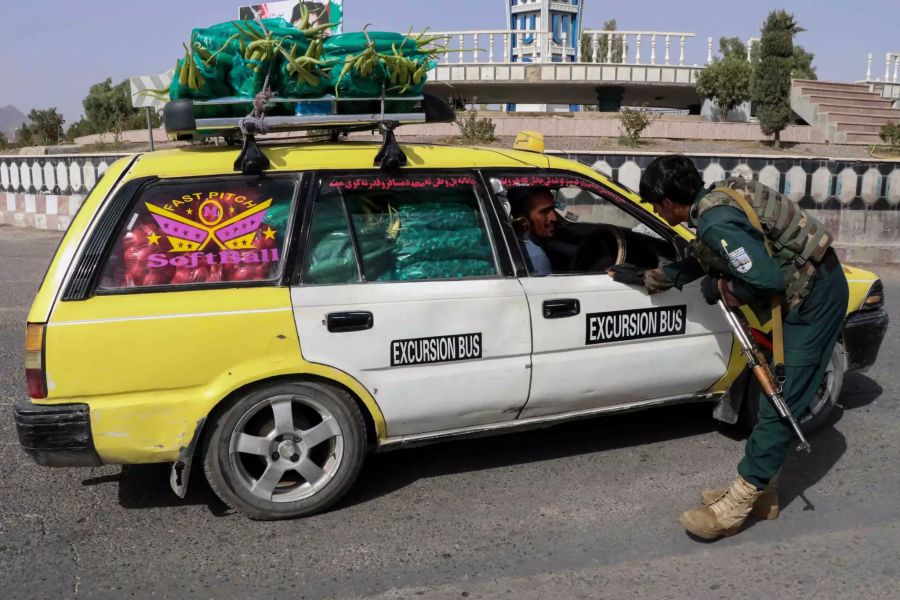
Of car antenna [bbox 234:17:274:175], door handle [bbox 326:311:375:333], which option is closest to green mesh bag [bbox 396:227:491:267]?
door handle [bbox 326:311:375:333]

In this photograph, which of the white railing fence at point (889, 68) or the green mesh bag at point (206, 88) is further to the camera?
the white railing fence at point (889, 68)

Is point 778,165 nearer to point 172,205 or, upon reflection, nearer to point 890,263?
point 890,263

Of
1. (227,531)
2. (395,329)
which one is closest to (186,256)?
(395,329)

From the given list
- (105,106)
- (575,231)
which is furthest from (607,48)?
(575,231)

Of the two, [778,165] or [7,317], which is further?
[778,165]

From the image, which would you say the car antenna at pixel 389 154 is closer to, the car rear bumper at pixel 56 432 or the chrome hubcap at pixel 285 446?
the chrome hubcap at pixel 285 446

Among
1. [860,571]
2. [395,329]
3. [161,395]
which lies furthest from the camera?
[395,329]

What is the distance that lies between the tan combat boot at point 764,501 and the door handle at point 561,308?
3.29 feet

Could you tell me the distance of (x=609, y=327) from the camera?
4129 millimetres

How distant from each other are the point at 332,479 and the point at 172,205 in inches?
54.6

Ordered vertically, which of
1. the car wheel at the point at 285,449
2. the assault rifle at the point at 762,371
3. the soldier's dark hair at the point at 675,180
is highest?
the soldier's dark hair at the point at 675,180

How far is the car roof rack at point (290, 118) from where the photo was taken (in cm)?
370

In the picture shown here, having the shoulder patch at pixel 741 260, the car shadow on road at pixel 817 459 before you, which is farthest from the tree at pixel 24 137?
the shoulder patch at pixel 741 260

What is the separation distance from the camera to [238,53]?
3.80 m
